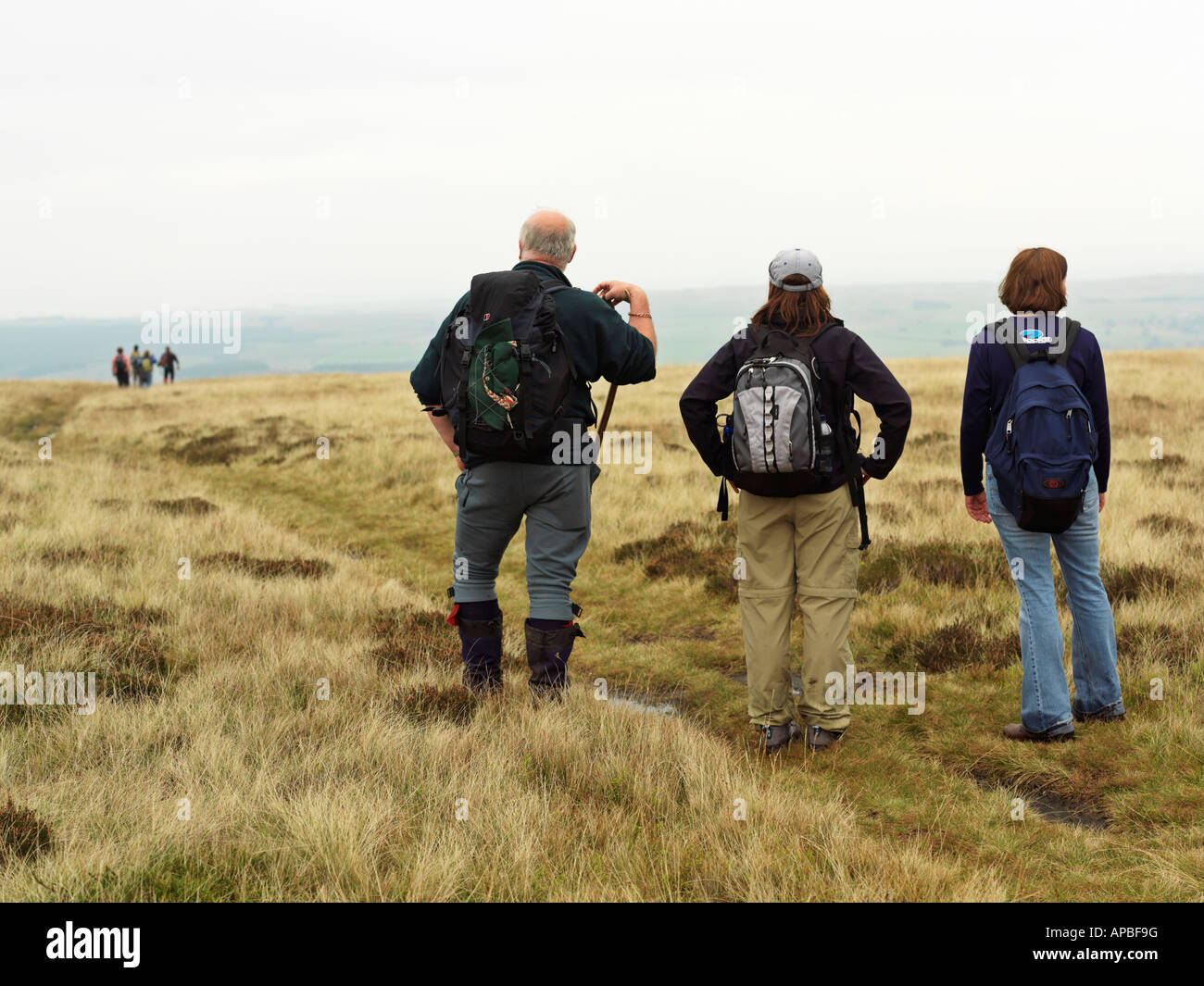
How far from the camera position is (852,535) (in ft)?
15.9

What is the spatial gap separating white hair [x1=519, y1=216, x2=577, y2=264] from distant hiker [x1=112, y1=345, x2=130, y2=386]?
1596 inches

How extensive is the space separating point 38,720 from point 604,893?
10.1 feet

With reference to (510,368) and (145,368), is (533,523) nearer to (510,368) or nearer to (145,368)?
(510,368)

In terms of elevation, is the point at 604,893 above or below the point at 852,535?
below

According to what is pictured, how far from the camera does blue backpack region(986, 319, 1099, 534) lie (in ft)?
14.5

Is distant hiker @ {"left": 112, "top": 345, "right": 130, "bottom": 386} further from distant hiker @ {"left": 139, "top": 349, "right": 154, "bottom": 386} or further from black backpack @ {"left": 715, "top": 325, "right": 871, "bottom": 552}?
black backpack @ {"left": 715, "top": 325, "right": 871, "bottom": 552}

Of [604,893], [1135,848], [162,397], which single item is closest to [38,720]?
[604,893]

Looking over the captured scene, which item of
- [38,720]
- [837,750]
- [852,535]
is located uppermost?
[852,535]

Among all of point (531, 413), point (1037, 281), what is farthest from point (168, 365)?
point (1037, 281)

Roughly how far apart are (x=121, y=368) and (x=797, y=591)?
42189mm

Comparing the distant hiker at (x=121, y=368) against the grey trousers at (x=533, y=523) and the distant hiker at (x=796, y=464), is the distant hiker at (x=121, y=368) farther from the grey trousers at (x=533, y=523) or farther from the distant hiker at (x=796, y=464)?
the distant hiker at (x=796, y=464)

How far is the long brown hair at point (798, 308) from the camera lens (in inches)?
181

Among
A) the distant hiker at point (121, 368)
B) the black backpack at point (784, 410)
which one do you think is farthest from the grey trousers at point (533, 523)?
the distant hiker at point (121, 368)
